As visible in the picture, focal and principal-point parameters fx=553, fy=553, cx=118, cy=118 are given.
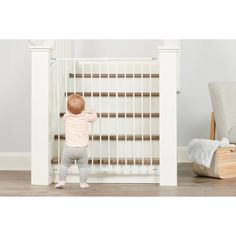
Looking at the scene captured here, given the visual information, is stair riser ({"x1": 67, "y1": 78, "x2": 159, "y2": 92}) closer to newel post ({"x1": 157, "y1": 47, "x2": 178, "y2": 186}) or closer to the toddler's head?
newel post ({"x1": 157, "y1": 47, "x2": 178, "y2": 186})

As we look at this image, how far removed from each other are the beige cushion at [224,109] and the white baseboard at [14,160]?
2280 millimetres

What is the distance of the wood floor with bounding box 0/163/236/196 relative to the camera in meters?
4.13

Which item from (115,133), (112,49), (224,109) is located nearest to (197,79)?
(112,49)

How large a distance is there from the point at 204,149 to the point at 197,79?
1.81m

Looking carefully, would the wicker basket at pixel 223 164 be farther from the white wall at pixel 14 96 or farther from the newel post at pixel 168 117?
the white wall at pixel 14 96

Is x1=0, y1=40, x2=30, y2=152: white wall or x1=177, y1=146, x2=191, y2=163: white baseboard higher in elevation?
x1=0, y1=40, x2=30, y2=152: white wall

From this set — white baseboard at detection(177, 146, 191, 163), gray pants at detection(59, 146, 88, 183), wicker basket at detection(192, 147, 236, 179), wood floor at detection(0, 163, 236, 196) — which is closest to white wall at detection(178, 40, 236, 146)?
white baseboard at detection(177, 146, 191, 163)

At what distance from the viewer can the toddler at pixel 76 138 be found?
178 inches

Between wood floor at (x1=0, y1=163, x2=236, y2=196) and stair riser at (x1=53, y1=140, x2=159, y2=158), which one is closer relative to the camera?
wood floor at (x1=0, y1=163, x2=236, y2=196)

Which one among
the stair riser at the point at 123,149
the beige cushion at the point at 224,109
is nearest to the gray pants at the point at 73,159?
the stair riser at the point at 123,149

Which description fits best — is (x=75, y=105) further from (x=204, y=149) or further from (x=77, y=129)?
(x=204, y=149)

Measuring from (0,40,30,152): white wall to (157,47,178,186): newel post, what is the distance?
235cm

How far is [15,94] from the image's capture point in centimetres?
651

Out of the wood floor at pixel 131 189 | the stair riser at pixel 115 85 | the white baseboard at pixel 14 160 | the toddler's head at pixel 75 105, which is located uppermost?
the stair riser at pixel 115 85
